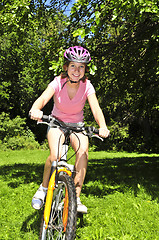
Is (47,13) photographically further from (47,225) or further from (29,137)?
(29,137)

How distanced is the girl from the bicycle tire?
319 millimetres

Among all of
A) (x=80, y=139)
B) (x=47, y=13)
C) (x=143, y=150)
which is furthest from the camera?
(x=143, y=150)

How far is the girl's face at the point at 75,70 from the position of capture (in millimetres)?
3439

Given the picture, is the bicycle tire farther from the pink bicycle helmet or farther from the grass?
the pink bicycle helmet

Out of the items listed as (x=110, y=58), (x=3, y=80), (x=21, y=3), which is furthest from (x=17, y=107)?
(x=21, y=3)

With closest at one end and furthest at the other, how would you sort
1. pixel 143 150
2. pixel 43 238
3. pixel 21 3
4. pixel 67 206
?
pixel 67 206, pixel 43 238, pixel 21 3, pixel 143 150

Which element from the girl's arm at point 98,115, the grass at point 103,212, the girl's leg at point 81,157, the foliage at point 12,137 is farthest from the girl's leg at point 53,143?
the foliage at point 12,137

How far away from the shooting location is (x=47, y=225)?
113 inches

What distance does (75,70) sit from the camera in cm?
344

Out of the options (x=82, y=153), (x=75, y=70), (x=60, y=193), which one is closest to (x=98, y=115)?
(x=82, y=153)

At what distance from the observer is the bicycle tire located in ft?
8.57

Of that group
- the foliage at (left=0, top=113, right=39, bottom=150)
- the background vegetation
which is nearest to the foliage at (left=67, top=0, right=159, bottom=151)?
the background vegetation

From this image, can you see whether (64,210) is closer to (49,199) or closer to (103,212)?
(49,199)

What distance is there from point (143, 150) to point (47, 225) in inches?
880
